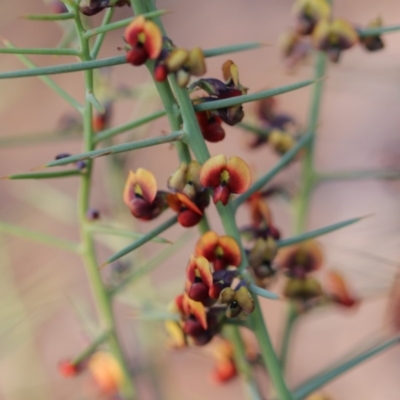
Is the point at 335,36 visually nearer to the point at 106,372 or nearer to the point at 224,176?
the point at 224,176

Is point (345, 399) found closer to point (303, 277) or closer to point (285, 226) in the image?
point (285, 226)

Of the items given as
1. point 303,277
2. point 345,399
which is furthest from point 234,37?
point 303,277

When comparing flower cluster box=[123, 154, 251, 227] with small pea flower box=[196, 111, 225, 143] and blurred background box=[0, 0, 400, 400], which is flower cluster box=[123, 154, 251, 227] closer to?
small pea flower box=[196, 111, 225, 143]

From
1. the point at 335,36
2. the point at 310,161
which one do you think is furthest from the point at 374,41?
the point at 310,161

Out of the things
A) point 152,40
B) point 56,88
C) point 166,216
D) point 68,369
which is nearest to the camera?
point 152,40

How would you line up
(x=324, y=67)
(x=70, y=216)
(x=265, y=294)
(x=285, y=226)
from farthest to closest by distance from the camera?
(x=285, y=226), (x=70, y=216), (x=324, y=67), (x=265, y=294)

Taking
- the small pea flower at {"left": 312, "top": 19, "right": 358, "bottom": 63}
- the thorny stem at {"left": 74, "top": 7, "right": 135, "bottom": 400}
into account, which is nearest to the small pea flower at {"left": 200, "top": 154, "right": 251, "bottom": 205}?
the thorny stem at {"left": 74, "top": 7, "right": 135, "bottom": 400}

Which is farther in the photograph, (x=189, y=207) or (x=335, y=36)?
(x=335, y=36)
